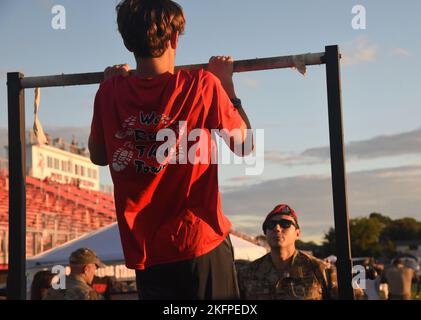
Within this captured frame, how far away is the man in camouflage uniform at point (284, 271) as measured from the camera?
4500 millimetres

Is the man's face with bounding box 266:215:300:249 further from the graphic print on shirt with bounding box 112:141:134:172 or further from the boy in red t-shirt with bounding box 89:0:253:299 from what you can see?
the graphic print on shirt with bounding box 112:141:134:172

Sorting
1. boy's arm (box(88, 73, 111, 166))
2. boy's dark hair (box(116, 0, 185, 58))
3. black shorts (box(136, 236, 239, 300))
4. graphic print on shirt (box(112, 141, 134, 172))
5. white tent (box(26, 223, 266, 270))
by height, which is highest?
boy's dark hair (box(116, 0, 185, 58))

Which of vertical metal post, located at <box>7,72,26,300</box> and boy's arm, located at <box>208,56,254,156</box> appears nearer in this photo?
boy's arm, located at <box>208,56,254,156</box>

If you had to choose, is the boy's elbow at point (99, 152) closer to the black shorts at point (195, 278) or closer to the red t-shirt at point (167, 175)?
the red t-shirt at point (167, 175)

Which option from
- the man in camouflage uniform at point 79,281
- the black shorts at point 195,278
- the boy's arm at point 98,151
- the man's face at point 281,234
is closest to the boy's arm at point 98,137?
the boy's arm at point 98,151

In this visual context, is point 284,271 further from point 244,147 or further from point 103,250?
point 103,250

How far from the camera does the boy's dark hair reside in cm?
224

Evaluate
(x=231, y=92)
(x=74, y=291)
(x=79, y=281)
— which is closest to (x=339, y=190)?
(x=231, y=92)

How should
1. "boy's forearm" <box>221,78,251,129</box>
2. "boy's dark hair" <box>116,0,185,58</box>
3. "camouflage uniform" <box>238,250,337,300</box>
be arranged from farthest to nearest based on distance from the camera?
"camouflage uniform" <box>238,250,337,300</box> → "boy's forearm" <box>221,78,251,129</box> → "boy's dark hair" <box>116,0,185,58</box>

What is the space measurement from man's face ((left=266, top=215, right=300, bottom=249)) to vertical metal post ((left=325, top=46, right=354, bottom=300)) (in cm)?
212

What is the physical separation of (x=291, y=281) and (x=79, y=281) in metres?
2.48

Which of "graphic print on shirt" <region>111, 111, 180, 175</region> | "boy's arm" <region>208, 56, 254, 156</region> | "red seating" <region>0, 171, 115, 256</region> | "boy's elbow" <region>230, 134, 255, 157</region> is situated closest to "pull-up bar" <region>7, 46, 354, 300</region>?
"boy's arm" <region>208, 56, 254, 156</region>

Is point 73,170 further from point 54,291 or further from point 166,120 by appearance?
point 166,120
